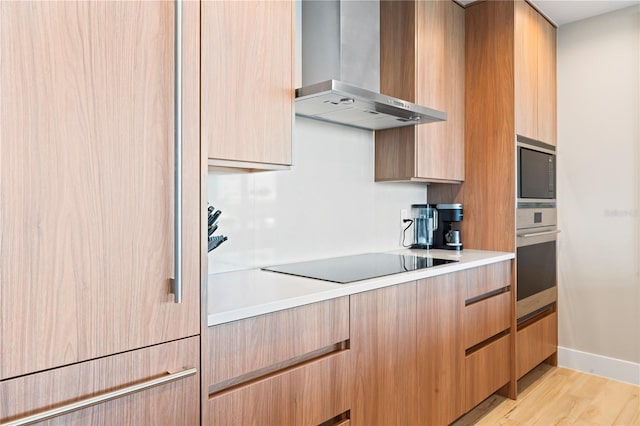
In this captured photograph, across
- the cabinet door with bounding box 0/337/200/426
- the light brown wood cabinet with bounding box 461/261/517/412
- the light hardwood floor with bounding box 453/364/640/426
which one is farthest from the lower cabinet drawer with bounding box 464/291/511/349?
the cabinet door with bounding box 0/337/200/426

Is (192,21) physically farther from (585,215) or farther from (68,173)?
(585,215)

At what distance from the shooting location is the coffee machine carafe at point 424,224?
9.53 ft

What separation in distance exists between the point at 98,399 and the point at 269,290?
0.66 m

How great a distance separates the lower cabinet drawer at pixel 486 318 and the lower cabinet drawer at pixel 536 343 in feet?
0.71

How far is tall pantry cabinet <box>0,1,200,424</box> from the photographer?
0.88m

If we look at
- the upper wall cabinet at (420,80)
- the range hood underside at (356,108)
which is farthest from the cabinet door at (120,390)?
the upper wall cabinet at (420,80)

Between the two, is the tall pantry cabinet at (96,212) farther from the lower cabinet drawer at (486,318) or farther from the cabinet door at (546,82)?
the cabinet door at (546,82)

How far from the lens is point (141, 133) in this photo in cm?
106

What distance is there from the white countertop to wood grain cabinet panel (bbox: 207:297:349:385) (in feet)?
0.09

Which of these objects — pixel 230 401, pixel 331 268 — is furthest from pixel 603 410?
pixel 230 401

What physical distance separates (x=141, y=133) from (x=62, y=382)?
0.58 metres

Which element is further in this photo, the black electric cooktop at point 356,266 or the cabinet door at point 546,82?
the cabinet door at point 546,82

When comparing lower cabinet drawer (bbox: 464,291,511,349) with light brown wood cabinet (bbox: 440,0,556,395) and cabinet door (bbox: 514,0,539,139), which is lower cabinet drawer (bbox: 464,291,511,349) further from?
cabinet door (bbox: 514,0,539,139)

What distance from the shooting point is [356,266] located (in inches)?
81.5
